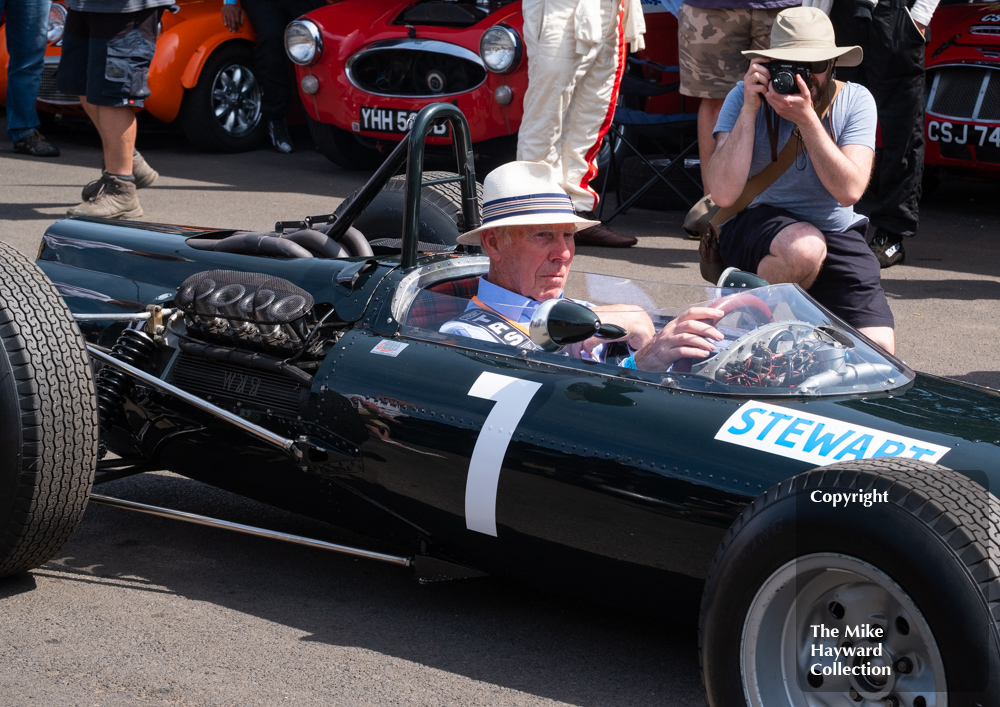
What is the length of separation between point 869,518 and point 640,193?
5.33 meters

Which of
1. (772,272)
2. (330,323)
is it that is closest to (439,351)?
(330,323)

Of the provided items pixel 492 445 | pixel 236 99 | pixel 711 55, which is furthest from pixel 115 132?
pixel 492 445

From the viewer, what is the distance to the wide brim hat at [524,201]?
3.18 meters

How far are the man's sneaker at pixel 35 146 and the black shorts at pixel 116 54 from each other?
2886mm

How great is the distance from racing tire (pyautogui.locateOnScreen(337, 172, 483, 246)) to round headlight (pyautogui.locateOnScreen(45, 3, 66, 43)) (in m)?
5.85

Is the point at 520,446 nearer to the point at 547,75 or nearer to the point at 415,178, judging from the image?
the point at 415,178

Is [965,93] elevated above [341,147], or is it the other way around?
[965,93]

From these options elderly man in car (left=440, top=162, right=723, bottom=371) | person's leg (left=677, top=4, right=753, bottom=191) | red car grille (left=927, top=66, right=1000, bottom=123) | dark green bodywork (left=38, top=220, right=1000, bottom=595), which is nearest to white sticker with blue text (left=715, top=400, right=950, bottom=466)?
dark green bodywork (left=38, top=220, right=1000, bottom=595)

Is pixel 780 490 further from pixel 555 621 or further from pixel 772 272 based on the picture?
pixel 772 272

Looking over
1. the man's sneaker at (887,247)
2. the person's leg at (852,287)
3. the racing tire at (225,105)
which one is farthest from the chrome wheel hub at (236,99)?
the person's leg at (852,287)

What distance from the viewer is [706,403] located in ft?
8.36

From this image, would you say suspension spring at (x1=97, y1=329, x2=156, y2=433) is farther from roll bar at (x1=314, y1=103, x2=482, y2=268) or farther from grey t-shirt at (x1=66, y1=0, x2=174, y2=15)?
grey t-shirt at (x1=66, y1=0, x2=174, y2=15)

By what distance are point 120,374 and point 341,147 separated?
563 cm

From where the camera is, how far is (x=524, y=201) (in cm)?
322
